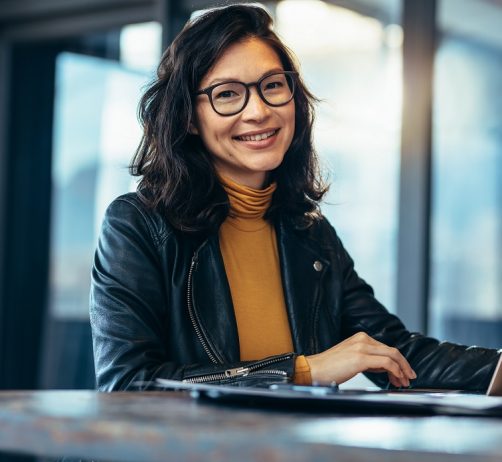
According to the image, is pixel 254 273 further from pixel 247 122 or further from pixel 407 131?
pixel 407 131

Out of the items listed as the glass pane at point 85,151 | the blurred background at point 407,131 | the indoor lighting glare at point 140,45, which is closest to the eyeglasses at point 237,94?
the blurred background at point 407,131

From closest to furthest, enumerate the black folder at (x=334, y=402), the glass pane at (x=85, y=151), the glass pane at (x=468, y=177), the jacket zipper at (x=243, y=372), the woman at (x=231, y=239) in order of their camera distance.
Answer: the black folder at (x=334, y=402) → the jacket zipper at (x=243, y=372) → the woman at (x=231, y=239) → the glass pane at (x=468, y=177) → the glass pane at (x=85, y=151)

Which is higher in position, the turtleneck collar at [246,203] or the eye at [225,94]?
the eye at [225,94]

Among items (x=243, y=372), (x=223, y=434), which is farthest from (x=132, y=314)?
(x=223, y=434)

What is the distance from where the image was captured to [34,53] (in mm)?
4613

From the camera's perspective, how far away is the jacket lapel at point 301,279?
185cm

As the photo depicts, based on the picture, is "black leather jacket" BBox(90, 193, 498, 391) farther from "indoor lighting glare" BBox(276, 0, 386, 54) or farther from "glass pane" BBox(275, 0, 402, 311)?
"indoor lighting glare" BBox(276, 0, 386, 54)

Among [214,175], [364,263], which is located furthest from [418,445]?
[364,263]

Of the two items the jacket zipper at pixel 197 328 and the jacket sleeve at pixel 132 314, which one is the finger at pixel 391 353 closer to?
the jacket sleeve at pixel 132 314

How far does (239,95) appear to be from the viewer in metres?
1.87

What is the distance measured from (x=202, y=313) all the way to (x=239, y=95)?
424 millimetres

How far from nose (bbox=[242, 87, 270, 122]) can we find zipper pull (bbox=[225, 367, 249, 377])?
59cm

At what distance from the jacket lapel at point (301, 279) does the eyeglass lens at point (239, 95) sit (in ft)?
0.84

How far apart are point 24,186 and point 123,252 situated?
9.89ft
